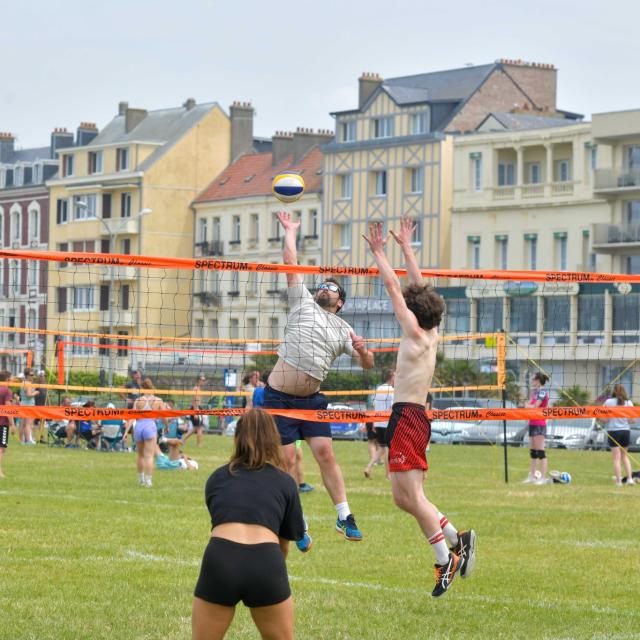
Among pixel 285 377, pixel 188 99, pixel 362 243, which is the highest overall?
pixel 188 99

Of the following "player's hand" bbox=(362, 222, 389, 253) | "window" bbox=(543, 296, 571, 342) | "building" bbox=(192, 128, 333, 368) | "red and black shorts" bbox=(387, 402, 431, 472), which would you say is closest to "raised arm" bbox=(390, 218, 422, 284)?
"player's hand" bbox=(362, 222, 389, 253)

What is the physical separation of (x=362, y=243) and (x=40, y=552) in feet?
215

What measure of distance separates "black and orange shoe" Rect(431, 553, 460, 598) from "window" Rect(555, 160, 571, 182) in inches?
2473

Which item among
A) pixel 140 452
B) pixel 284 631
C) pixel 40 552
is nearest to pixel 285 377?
pixel 40 552

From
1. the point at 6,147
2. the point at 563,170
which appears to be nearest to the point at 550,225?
the point at 563,170

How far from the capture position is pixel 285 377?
516 inches

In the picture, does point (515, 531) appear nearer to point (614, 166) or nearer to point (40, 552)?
point (40, 552)

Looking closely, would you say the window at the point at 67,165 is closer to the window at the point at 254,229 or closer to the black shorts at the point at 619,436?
the window at the point at 254,229

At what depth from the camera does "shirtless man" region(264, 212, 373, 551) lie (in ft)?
42.2

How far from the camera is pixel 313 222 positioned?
8344cm

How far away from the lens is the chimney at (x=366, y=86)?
80.8 metres

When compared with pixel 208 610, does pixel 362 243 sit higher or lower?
higher

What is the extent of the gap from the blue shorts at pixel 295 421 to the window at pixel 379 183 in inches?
2635

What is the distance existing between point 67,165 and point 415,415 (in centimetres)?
8610
